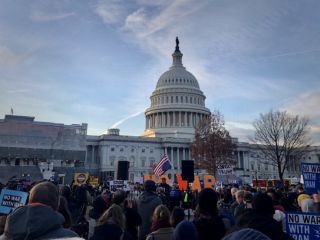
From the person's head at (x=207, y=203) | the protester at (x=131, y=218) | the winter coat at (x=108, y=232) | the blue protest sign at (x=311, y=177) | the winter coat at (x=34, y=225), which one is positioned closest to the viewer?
the winter coat at (x=34, y=225)

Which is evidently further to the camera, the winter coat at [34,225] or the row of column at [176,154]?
the row of column at [176,154]

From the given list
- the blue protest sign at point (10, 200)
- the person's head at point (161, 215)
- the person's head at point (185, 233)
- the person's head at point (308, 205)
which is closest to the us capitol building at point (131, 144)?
the person's head at point (308, 205)

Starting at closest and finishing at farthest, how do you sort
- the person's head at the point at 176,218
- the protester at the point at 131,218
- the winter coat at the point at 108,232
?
1. the winter coat at the point at 108,232
2. the person's head at the point at 176,218
3. the protester at the point at 131,218

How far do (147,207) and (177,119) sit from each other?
9975 centimetres

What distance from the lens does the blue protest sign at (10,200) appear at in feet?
24.9

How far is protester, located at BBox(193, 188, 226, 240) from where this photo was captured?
→ 5.21 meters

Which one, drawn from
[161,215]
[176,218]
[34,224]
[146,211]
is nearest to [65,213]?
[161,215]

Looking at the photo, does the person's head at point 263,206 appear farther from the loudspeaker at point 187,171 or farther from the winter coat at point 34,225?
the loudspeaker at point 187,171

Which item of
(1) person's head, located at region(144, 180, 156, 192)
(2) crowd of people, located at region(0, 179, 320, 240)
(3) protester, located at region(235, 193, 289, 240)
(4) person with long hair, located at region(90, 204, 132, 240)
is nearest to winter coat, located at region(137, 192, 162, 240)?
(2) crowd of people, located at region(0, 179, 320, 240)

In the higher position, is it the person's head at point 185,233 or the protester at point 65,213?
the protester at point 65,213

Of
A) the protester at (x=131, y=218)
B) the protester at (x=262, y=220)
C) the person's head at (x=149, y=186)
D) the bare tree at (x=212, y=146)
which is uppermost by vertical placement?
the bare tree at (x=212, y=146)

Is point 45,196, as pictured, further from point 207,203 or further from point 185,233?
point 207,203

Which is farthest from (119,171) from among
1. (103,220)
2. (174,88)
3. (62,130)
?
(174,88)

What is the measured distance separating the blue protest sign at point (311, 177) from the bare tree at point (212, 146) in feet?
141
